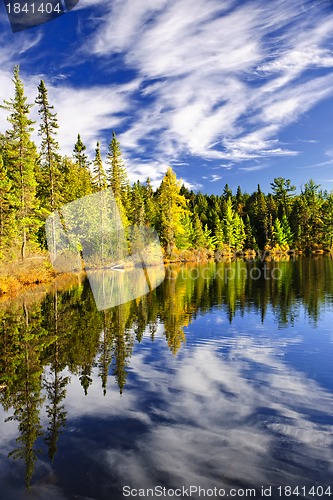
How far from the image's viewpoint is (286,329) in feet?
50.1

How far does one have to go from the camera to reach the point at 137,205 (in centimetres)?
7806

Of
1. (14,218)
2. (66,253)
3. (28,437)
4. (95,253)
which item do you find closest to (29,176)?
(14,218)

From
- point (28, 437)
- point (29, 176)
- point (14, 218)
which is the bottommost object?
point (28, 437)

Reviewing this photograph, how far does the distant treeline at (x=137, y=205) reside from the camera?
36875 mm

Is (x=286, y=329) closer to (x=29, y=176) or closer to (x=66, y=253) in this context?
(x=29, y=176)

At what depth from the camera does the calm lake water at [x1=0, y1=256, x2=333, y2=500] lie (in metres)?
5.79

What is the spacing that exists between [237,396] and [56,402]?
165 inches
